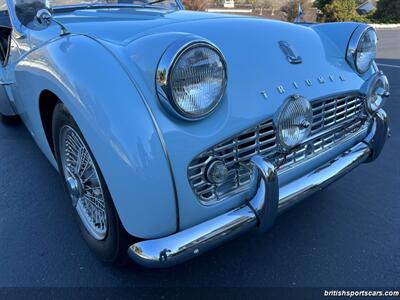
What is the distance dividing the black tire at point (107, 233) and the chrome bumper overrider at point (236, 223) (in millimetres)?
151

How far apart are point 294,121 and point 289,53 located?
1.46 feet

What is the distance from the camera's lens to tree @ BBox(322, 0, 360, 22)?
62.7 feet

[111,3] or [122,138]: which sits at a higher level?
[111,3]

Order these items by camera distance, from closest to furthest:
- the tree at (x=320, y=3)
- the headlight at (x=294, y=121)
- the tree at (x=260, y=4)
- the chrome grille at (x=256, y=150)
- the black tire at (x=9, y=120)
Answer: the chrome grille at (x=256, y=150) → the headlight at (x=294, y=121) → the black tire at (x=9, y=120) → the tree at (x=260, y=4) → the tree at (x=320, y=3)

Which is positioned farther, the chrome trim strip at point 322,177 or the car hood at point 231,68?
the chrome trim strip at point 322,177

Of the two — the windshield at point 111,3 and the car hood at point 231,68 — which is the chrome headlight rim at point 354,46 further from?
the windshield at point 111,3

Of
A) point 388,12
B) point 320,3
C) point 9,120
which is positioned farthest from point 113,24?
point 388,12

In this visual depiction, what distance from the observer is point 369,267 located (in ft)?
6.53

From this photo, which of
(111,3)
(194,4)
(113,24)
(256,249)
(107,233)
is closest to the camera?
(107,233)

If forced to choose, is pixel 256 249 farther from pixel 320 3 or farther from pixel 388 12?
pixel 388 12

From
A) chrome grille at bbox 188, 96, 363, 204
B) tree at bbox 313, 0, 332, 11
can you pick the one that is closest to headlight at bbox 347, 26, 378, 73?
chrome grille at bbox 188, 96, 363, 204

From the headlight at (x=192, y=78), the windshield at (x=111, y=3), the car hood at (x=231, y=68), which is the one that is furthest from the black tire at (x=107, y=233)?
the windshield at (x=111, y=3)

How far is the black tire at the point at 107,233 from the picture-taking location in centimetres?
160

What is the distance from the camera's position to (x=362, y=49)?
2.28 m
